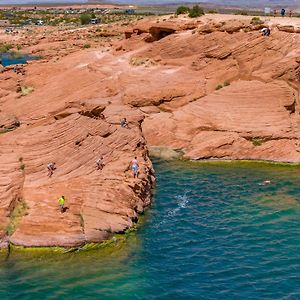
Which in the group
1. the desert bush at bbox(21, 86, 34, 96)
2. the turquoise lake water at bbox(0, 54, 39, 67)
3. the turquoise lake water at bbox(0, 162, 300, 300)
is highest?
the desert bush at bbox(21, 86, 34, 96)

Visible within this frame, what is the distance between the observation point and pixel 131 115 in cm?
4703

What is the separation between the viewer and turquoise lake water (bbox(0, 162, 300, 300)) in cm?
2672

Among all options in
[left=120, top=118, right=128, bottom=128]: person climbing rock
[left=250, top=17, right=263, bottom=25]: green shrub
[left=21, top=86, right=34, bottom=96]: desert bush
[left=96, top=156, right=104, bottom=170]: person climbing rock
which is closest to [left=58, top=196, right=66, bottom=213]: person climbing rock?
[left=96, top=156, right=104, bottom=170]: person climbing rock

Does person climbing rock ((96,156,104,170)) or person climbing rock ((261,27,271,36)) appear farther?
person climbing rock ((261,27,271,36))

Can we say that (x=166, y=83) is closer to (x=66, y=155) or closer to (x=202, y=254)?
(x=66, y=155)

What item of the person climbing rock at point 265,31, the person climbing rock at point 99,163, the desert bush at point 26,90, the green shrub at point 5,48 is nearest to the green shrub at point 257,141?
the person climbing rock at point 265,31

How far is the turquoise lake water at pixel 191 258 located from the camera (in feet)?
87.7

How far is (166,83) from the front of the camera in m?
56.2

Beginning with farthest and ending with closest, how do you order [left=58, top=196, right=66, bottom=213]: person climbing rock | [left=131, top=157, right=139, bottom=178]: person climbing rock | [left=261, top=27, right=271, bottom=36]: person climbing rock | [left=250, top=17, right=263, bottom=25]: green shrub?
[left=250, top=17, right=263, bottom=25]: green shrub → [left=261, top=27, right=271, bottom=36]: person climbing rock → [left=131, top=157, right=139, bottom=178]: person climbing rock → [left=58, top=196, right=66, bottom=213]: person climbing rock

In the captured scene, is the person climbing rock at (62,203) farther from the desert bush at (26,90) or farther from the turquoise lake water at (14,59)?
the turquoise lake water at (14,59)

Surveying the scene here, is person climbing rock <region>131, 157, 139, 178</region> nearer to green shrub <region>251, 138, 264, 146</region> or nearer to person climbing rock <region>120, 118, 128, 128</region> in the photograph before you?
person climbing rock <region>120, 118, 128, 128</region>

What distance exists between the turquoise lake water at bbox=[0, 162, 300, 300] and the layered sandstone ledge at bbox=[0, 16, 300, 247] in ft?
5.15

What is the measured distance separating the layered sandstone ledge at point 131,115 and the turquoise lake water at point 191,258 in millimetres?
1569

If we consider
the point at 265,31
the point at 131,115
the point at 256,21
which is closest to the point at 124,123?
the point at 131,115
